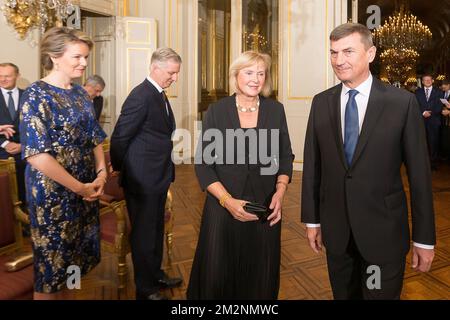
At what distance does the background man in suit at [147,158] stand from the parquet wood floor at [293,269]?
358 millimetres

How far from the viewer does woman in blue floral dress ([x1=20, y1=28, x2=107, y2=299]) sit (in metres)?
1.61

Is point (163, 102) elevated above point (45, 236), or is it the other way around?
point (163, 102)

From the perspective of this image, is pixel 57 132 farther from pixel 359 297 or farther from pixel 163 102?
pixel 359 297

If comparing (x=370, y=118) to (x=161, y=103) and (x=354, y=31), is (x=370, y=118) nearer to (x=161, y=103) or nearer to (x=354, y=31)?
(x=354, y=31)

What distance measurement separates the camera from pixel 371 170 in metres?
1.49

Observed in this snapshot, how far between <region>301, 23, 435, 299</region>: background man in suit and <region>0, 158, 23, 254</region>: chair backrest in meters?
1.61

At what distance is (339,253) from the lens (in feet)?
5.25

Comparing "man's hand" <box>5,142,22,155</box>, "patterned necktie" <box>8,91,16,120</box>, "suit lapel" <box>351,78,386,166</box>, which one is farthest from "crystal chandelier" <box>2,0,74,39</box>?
"suit lapel" <box>351,78,386,166</box>

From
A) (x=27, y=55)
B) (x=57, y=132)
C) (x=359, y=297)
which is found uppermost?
(x=27, y=55)

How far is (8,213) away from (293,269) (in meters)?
1.98

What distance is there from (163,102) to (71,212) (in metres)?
0.91

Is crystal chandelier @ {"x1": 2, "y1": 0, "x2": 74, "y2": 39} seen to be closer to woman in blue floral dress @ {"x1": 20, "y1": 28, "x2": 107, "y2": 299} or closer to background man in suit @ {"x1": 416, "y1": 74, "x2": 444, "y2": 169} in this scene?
woman in blue floral dress @ {"x1": 20, "y1": 28, "x2": 107, "y2": 299}

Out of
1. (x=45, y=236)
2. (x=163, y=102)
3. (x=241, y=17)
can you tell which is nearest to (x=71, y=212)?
(x=45, y=236)

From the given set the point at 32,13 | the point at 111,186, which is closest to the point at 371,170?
the point at 111,186
